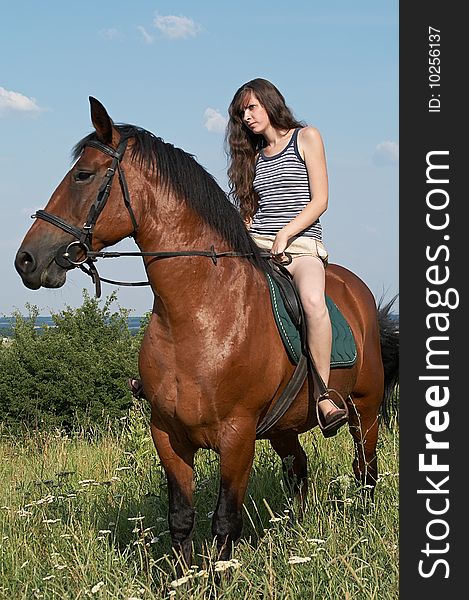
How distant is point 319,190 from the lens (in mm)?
5215

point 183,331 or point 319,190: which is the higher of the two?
point 319,190

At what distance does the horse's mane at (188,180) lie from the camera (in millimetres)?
4617

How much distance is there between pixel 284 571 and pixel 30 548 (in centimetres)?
178

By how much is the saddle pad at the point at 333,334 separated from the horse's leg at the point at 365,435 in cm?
79

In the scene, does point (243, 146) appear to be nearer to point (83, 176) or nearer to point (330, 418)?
point (83, 176)

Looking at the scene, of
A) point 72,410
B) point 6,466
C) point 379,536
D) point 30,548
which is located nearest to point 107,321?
point 72,410

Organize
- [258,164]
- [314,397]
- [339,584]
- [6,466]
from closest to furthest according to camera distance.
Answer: [339,584] → [314,397] → [258,164] → [6,466]

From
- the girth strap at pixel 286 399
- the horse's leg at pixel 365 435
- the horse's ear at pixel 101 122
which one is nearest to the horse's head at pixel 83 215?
the horse's ear at pixel 101 122

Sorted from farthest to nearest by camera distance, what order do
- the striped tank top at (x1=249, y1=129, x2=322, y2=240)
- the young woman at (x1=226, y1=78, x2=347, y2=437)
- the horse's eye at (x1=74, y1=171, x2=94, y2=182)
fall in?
the striped tank top at (x1=249, y1=129, x2=322, y2=240)
the young woman at (x1=226, y1=78, x2=347, y2=437)
the horse's eye at (x1=74, y1=171, x2=94, y2=182)

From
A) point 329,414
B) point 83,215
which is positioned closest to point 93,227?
point 83,215

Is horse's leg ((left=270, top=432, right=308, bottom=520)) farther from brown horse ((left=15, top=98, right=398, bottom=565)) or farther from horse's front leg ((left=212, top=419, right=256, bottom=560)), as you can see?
horse's front leg ((left=212, top=419, right=256, bottom=560))

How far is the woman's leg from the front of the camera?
198 inches

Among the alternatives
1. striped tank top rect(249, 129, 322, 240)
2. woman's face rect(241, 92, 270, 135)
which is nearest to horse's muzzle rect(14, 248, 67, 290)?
striped tank top rect(249, 129, 322, 240)

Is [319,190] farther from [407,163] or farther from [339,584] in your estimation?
[339,584]
